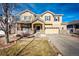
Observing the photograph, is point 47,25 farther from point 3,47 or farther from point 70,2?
point 3,47

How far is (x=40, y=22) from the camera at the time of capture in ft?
9.87

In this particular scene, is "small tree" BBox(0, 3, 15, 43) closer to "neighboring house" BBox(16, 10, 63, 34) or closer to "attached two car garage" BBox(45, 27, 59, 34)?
"neighboring house" BBox(16, 10, 63, 34)

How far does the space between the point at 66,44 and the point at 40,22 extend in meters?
0.50

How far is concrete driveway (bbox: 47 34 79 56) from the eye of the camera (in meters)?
2.92

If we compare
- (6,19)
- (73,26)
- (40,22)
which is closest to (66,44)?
(73,26)

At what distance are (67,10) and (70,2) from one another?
0.40ft

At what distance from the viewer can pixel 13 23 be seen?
2.99m

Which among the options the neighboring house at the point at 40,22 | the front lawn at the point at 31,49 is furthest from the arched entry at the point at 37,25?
the front lawn at the point at 31,49

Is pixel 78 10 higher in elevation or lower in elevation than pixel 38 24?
higher

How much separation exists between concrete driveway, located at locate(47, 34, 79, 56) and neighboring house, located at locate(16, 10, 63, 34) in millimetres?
102

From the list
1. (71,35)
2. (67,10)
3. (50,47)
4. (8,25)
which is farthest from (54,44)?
(8,25)

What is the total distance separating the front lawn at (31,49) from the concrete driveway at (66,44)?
89mm

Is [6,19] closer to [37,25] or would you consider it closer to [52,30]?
[37,25]

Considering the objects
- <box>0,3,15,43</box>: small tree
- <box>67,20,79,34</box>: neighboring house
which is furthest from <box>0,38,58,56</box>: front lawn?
<box>67,20,79,34</box>: neighboring house
